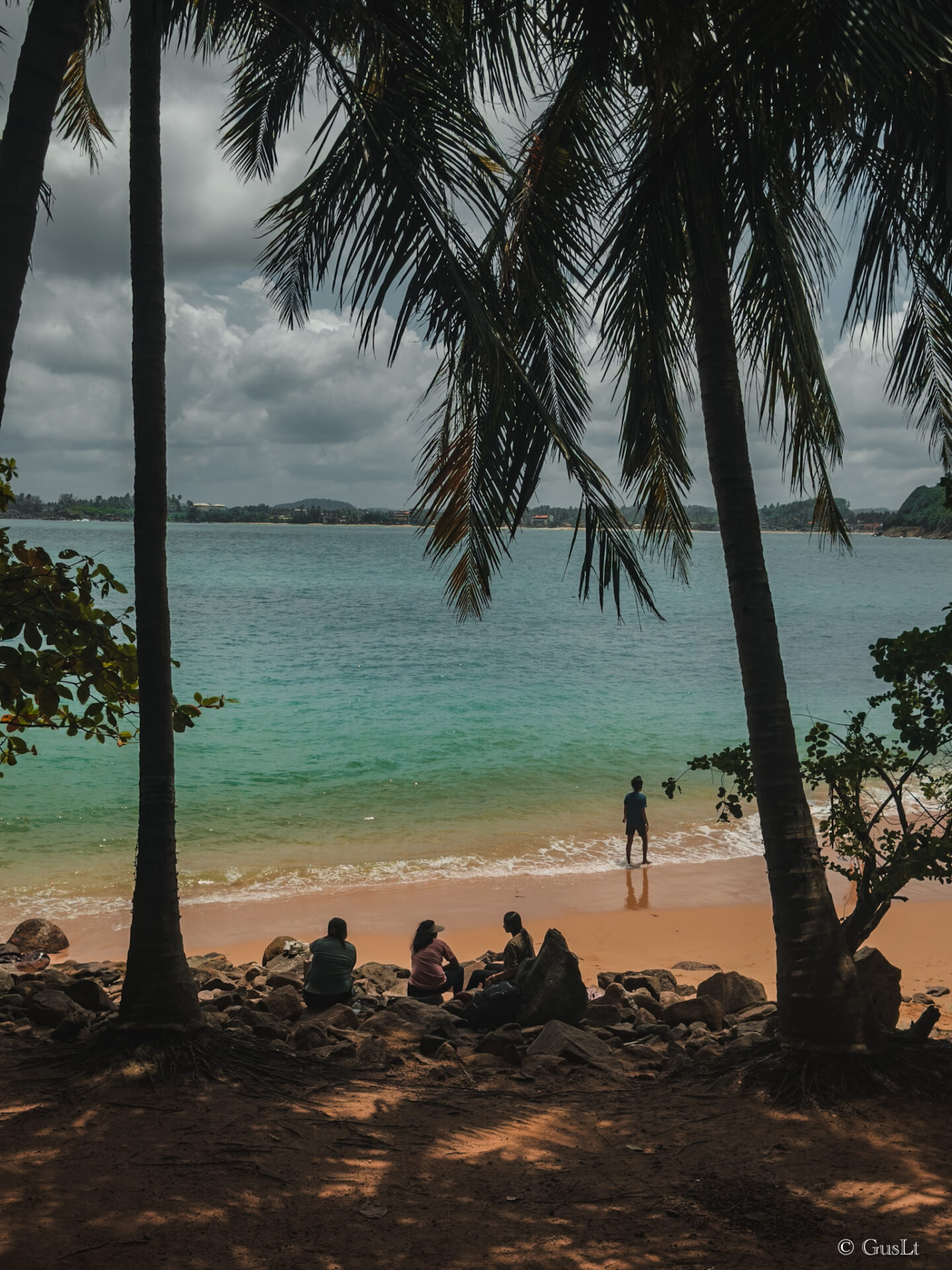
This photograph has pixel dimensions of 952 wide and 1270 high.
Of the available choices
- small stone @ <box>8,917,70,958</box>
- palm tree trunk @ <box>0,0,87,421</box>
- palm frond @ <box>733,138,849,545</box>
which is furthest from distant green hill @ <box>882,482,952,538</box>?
small stone @ <box>8,917,70,958</box>

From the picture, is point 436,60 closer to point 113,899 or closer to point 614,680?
point 113,899

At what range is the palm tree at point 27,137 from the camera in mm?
4230

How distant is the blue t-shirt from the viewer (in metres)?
13.4

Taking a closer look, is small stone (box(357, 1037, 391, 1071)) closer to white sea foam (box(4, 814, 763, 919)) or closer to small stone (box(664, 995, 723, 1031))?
small stone (box(664, 995, 723, 1031))

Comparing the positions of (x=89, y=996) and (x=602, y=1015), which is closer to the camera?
(x=89, y=996)

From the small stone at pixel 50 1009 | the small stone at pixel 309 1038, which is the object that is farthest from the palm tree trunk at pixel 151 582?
the small stone at pixel 50 1009

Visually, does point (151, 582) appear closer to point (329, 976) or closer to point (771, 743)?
point (329, 976)

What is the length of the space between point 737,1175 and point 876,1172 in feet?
2.15

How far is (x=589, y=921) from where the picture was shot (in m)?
11.5

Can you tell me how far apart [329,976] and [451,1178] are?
315 centimetres

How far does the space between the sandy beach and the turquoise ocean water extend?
2.27 feet

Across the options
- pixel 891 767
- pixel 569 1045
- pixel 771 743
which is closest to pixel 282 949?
pixel 569 1045

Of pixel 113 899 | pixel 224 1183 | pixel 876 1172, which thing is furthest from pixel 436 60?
pixel 113 899

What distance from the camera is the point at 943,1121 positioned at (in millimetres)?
5039
